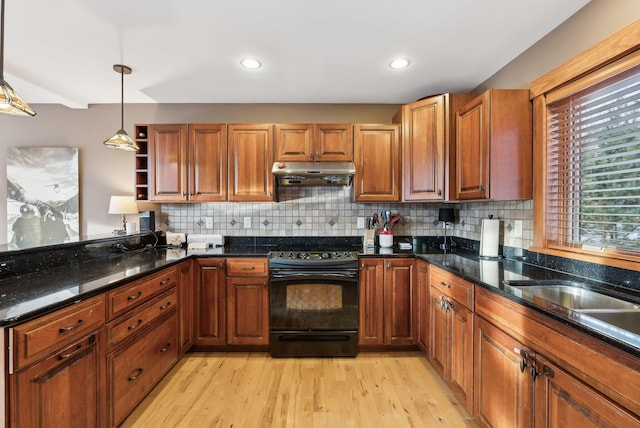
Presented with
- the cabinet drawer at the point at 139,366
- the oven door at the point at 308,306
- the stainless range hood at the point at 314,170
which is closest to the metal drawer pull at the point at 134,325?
the cabinet drawer at the point at 139,366

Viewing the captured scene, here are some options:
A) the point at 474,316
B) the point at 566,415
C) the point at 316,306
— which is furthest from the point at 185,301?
the point at 566,415

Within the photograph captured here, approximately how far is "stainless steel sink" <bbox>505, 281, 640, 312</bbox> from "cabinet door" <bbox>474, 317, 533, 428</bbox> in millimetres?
282

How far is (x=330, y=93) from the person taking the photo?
9.41 feet

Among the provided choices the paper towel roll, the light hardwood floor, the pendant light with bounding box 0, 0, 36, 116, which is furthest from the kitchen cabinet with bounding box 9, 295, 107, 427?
the paper towel roll

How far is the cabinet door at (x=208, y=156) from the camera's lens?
284 centimetres

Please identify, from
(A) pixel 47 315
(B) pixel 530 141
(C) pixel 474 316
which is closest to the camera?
(A) pixel 47 315

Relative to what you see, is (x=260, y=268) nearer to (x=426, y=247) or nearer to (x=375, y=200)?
(x=375, y=200)

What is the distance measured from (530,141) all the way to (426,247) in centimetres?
138

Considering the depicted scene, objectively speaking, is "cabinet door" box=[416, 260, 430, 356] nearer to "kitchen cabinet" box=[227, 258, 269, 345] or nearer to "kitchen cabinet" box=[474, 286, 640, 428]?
"kitchen cabinet" box=[474, 286, 640, 428]

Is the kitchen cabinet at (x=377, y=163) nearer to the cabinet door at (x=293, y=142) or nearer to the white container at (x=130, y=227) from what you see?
the cabinet door at (x=293, y=142)

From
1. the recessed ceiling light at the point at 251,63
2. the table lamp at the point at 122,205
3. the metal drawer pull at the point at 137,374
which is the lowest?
the metal drawer pull at the point at 137,374

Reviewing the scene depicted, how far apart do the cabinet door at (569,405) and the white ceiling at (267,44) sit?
6.16ft

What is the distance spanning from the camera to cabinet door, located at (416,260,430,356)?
2.37 m

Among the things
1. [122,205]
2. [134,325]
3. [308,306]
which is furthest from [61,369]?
[122,205]
